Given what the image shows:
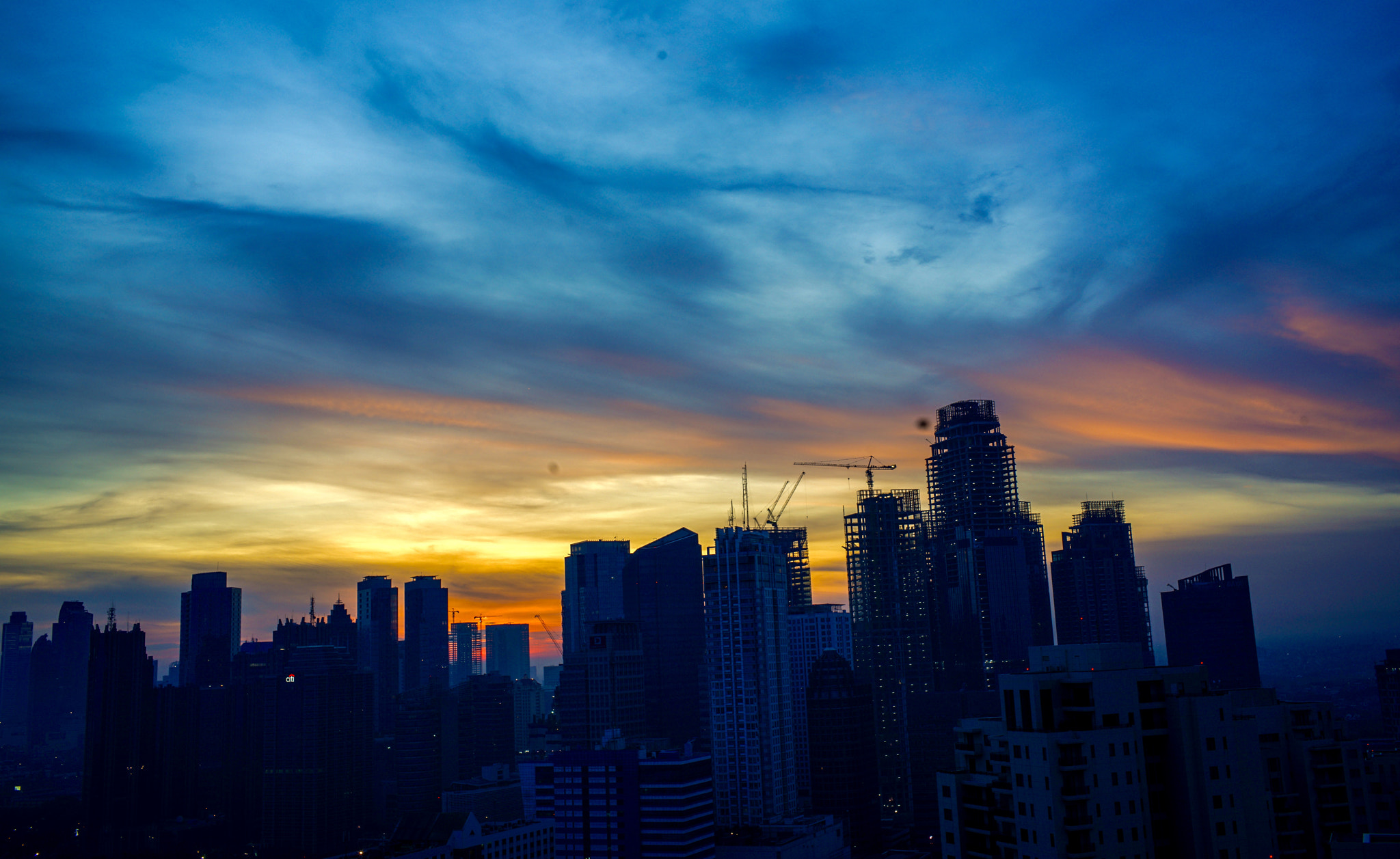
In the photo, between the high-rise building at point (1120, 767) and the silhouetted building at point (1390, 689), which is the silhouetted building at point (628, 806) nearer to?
the high-rise building at point (1120, 767)

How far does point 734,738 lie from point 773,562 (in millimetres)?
32459

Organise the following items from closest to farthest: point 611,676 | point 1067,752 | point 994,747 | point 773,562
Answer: point 1067,752, point 994,747, point 773,562, point 611,676

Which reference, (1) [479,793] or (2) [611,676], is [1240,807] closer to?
(1) [479,793]

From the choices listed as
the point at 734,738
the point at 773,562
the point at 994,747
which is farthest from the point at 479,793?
the point at 994,747

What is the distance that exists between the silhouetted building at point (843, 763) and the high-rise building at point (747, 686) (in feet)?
60.0

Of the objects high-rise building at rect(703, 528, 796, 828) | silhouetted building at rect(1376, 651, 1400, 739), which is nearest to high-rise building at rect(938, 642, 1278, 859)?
high-rise building at rect(703, 528, 796, 828)

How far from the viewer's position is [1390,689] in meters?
170

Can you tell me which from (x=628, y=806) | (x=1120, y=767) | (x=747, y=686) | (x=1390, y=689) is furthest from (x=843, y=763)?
(x=1120, y=767)

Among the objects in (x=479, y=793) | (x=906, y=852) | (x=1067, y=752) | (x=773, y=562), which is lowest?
(x=906, y=852)

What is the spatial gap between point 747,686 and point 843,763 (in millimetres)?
35916

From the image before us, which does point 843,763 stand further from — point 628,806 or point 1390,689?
point 1390,689

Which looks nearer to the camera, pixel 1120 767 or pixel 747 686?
pixel 1120 767

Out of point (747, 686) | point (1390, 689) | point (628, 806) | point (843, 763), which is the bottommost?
point (843, 763)

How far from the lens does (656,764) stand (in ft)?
447
